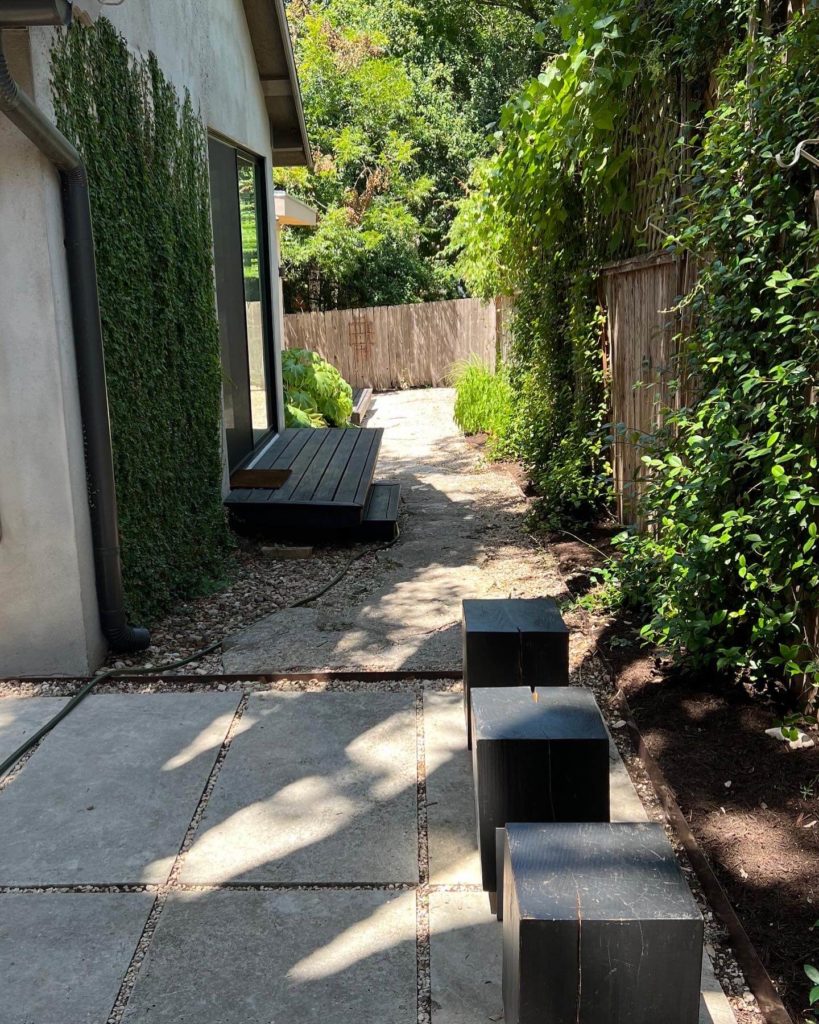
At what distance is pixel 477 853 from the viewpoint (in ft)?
9.30

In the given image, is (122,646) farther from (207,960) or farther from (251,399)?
(251,399)

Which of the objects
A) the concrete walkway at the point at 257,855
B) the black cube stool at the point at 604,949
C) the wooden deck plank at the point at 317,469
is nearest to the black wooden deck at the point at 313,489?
the wooden deck plank at the point at 317,469

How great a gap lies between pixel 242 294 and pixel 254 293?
0.73m

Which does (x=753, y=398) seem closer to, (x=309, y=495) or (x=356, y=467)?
(x=309, y=495)

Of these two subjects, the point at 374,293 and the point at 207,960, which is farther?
the point at 374,293

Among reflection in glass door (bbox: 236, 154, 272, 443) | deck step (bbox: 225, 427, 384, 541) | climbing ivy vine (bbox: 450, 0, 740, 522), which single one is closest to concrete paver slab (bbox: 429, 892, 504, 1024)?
climbing ivy vine (bbox: 450, 0, 740, 522)

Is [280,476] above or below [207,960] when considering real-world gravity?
above

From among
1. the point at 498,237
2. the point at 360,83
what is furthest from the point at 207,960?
the point at 360,83

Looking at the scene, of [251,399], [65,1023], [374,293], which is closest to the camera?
[65,1023]

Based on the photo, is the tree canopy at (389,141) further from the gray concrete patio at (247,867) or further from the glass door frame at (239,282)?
the gray concrete patio at (247,867)

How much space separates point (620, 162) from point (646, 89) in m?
0.40

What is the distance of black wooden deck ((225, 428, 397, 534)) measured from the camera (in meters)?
6.49

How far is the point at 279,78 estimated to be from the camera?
8828mm

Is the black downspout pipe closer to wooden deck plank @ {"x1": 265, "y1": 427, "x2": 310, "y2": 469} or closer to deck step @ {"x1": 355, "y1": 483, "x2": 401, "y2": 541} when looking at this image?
deck step @ {"x1": 355, "y1": 483, "x2": 401, "y2": 541}
